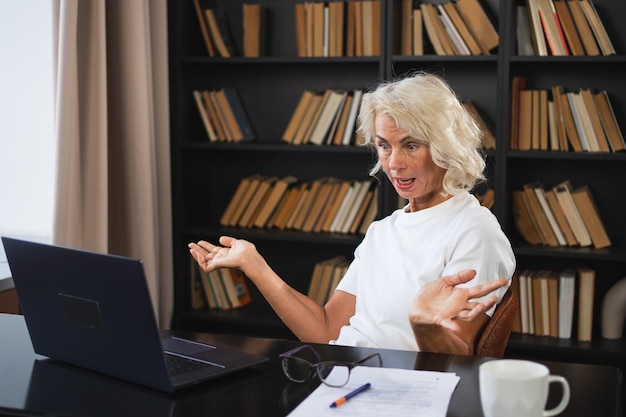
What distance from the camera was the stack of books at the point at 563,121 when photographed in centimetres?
334

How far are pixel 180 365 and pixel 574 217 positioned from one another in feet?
7.39

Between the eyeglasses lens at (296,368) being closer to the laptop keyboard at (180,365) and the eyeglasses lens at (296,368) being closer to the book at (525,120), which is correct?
the laptop keyboard at (180,365)

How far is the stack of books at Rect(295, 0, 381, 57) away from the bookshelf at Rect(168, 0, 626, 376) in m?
0.07

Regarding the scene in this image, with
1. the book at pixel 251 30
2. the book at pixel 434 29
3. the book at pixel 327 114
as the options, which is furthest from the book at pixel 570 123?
the book at pixel 251 30

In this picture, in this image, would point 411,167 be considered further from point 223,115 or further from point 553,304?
point 223,115

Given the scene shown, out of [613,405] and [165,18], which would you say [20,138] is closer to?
[165,18]

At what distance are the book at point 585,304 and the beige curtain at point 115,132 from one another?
5.55ft

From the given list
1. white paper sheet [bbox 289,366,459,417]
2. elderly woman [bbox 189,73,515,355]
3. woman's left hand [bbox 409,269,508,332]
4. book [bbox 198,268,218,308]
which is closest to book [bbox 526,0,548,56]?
elderly woman [bbox 189,73,515,355]

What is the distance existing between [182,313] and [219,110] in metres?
0.90

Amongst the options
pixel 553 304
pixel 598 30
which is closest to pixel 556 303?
pixel 553 304

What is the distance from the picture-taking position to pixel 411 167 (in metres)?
2.13

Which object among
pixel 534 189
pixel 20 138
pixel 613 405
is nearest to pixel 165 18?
pixel 20 138

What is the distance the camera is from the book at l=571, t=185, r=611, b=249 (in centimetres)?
337

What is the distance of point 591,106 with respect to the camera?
3334 millimetres
